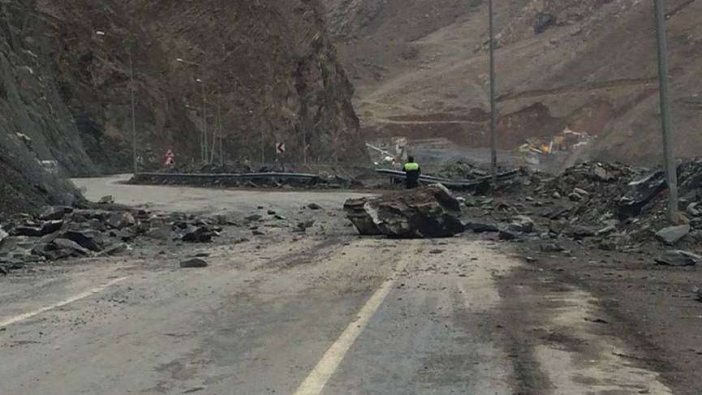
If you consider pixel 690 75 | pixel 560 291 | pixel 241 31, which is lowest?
pixel 560 291

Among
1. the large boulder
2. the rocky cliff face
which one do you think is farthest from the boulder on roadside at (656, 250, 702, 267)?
the rocky cliff face

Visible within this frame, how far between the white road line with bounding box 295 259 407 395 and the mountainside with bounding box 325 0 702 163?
55.1 meters

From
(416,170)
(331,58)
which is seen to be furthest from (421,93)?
(416,170)

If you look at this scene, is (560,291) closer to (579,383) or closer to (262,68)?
(579,383)

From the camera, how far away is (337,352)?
773cm

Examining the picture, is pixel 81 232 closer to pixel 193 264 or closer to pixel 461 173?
pixel 193 264

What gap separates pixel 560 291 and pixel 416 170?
21.7 meters

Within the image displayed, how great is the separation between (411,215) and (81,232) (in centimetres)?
681

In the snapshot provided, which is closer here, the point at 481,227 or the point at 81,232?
the point at 81,232

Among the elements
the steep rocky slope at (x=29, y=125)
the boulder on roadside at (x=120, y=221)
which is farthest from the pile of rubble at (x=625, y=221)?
the steep rocky slope at (x=29, y=125)

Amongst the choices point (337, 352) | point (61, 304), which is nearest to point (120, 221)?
point (61, 304)

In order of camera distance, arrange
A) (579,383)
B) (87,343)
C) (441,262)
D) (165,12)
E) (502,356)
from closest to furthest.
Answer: (579,383) < (502,356) < (87,343) < (441,262) < (165,12)

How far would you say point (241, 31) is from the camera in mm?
80188

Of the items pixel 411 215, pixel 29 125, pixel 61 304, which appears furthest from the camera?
pixel 29 125
